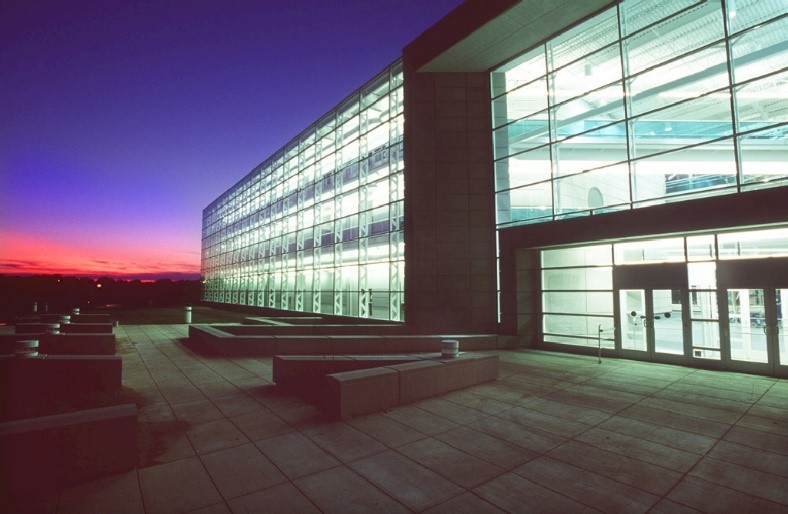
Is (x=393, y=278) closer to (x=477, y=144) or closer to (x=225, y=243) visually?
(x=477, y=144)

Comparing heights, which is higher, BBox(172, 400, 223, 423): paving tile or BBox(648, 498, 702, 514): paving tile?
BBox(172, 400, 223, 423): paving tile

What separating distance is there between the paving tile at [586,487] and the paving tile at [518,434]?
0.53 m

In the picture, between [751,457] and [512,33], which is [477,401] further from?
[512,33]

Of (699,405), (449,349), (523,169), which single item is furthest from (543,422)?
(523,169)

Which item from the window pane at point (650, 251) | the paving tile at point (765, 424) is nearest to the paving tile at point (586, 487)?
the paving tile at point (765, 424)

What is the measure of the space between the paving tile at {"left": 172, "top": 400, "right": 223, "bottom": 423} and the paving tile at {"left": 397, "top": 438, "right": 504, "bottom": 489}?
377cm

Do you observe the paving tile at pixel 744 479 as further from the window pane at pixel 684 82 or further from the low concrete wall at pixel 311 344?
the window pane at pixel 684 82

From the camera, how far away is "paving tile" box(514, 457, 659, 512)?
4447mm

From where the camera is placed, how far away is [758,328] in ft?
38.8

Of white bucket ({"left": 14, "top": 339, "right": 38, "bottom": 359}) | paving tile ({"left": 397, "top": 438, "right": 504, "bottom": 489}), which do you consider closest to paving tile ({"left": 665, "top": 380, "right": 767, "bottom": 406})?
paving tile ({"left": 397, "top": 438, "right": 504, "bottom": 489})

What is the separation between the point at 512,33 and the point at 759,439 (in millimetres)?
16082

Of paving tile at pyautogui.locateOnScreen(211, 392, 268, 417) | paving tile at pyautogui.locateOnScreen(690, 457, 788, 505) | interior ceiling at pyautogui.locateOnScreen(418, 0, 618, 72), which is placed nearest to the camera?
paving tile at pyautogui.locateOnScreen(690, 457, 788, 505)

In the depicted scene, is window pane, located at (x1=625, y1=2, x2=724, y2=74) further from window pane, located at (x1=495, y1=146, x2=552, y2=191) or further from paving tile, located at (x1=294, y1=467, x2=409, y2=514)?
paving tile, located at (x1=294, y1=467, x2=409, y2=514)

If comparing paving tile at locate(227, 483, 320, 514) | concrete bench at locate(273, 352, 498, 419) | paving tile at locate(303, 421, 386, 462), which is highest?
concrete bench at locate(273, 352, 498, 419)
